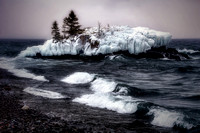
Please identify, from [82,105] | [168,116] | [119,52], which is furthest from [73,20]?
[168,116]

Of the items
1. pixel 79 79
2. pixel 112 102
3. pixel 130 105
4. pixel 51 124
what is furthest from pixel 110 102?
pixel 79 79

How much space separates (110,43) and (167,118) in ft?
135

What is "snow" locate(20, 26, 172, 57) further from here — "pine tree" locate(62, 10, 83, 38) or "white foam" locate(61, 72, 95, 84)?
"white foam" locate(61, 72, 95, 84)

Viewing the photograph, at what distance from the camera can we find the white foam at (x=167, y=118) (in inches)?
444

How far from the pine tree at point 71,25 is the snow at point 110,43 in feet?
17.8

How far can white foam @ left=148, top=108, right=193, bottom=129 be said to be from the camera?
37.0ft

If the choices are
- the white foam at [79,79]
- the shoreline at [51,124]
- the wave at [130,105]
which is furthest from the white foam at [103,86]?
the shoreline at [51,124]

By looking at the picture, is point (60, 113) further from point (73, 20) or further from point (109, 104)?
point (73, 20)

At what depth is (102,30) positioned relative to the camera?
5888cm

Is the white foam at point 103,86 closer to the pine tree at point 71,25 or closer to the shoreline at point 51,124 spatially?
the shoreline at point 51,124

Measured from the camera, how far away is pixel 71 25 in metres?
62.3

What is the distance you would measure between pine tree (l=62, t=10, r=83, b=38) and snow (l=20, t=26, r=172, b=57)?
17.8 feet

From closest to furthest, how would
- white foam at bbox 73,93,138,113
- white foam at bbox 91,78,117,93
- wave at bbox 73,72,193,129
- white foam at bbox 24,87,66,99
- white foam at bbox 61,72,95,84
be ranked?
wave at bbox 73,72,193,129, white foam at bbox 73,93,138,113, white foam at bbox 24,87,66,99, white foam at bbox 91,78,117,93, white foam at bbox 61,72,95,84

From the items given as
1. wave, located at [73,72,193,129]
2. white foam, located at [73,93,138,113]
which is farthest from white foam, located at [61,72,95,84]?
white foam, located at [73,93,138,113]
